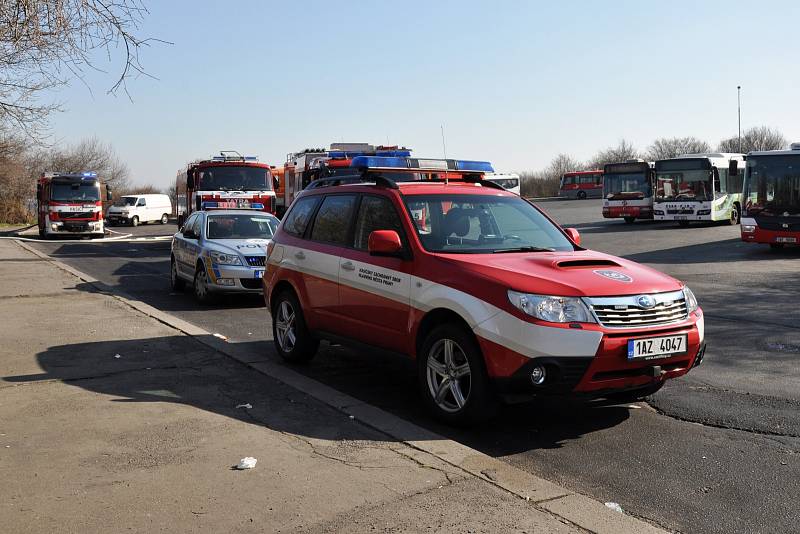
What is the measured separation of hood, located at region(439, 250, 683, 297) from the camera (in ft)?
18.0

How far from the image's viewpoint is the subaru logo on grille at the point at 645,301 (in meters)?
5.58

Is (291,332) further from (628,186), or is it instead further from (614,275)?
(628,186)

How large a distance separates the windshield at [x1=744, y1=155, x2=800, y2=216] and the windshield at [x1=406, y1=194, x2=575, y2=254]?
1684 cm

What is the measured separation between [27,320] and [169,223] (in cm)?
4917

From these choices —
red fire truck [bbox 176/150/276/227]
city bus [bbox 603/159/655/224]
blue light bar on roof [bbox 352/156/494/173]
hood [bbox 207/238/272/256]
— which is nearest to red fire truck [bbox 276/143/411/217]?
red fire truck [bbox 176/150/276/227]

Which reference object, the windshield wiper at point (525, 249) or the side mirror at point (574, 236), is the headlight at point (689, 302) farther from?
the side mirror at point (574, 236)

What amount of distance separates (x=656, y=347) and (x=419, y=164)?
3.36 m

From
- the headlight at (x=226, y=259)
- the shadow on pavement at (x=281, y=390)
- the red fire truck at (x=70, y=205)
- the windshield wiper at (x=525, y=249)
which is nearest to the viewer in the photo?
the shadow on pavement at (x=281, y=390)

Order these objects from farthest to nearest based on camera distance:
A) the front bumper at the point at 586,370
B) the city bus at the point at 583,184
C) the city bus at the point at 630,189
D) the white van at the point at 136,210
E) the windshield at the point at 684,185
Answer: the city bus at the point at 583,184 → the white van at the point at 136,210 → the city bus at the point at 630,189 → the windshield at the point at 684,185 → the front bumper at the point at 586,370

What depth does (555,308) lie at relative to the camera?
543cm

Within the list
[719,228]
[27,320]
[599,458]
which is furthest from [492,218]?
[719,228]

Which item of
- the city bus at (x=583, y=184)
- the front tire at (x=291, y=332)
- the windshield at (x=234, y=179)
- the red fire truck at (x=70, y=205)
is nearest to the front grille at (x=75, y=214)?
the red fire truck at (x=70, y=205)

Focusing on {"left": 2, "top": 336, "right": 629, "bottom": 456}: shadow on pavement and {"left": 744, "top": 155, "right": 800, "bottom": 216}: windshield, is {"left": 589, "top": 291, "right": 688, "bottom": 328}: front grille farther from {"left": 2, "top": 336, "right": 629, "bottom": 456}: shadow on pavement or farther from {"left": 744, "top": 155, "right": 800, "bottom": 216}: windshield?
{"left": 744, "top": 155, "right": 800, "bottom": 216}: windshield

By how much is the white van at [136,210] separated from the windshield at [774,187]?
42.0 m
